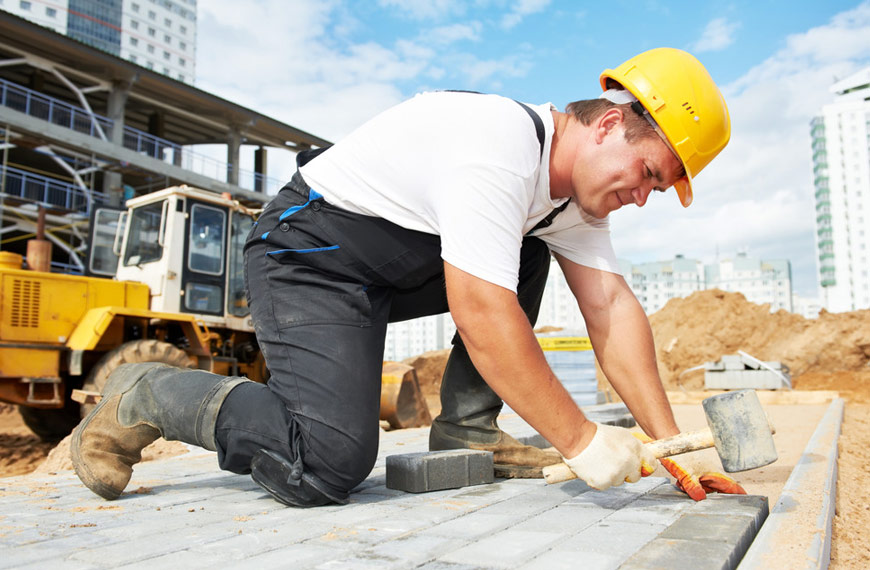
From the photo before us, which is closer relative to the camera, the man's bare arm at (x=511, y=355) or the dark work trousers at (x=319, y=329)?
the man's bare arm at (x=511, y=355)

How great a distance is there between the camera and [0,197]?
17.2 metres

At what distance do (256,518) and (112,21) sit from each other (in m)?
71.3

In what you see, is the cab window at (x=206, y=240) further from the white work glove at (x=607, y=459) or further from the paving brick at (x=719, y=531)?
the paving brick at (x=719, y=531)

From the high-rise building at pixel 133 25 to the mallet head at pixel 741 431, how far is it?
211 feet

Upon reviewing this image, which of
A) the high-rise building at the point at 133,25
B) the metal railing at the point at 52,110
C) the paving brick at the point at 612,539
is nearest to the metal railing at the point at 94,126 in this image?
the metal railing at the point at 52,110

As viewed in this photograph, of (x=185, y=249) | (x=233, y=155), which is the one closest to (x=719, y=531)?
(x=185, y=249)

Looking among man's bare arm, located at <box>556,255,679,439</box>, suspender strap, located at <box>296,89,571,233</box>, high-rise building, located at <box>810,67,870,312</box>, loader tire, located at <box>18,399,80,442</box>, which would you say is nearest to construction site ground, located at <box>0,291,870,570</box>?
man's bare arm, located at <box>556,255,679,439</box>

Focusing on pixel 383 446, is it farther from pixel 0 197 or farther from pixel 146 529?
pixel 0 197

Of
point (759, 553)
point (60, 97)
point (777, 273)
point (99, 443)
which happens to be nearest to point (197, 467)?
point (99, 443)

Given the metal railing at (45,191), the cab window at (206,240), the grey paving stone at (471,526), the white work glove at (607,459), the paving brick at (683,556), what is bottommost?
the grey paving stone at (471,526)

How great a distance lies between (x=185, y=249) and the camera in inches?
259

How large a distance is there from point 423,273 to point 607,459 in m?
0.91

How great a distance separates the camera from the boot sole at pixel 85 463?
207cm

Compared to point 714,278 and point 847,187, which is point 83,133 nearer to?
point 847,187
